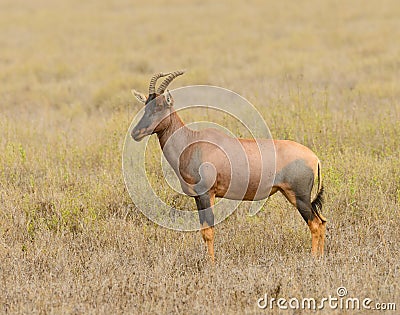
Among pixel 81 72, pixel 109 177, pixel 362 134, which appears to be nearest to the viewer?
pixel 109 177

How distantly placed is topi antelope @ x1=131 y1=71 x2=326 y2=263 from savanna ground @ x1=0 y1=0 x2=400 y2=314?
54 centimetres

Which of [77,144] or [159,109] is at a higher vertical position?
[159,109]

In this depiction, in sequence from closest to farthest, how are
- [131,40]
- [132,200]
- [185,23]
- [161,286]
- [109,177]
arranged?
[161,286], [132,200], [109,177], [131,40], [185,23]

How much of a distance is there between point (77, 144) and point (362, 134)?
482 cm

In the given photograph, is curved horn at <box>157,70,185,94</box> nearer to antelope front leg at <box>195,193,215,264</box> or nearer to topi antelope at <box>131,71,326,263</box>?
topi antelope at <box>131,71,326,263</box>

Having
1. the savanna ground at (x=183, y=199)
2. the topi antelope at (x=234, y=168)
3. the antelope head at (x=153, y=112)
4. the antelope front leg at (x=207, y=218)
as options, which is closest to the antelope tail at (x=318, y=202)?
the topi antelope at (x=234, y=168)

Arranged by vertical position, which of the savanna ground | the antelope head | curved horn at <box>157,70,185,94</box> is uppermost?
curved horn at <box>157,70,185,94</box>

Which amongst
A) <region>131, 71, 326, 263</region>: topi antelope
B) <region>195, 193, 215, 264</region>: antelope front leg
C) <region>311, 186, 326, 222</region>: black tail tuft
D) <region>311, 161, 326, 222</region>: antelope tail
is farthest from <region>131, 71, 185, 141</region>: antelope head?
<region>311, 186, 326, 222</region>: black tail tuft

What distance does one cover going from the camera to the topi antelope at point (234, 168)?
6.15 meters

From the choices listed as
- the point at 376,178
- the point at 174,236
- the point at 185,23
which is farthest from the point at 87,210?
the point at 185,23

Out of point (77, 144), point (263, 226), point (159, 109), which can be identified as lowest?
point (263, 226)

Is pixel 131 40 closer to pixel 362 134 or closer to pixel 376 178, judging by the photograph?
pixel 362 134

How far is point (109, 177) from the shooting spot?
809 cm

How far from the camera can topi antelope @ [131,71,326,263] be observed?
615 cm
